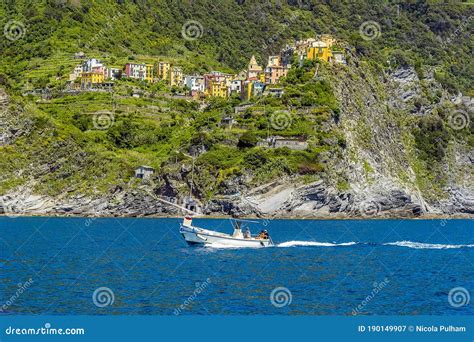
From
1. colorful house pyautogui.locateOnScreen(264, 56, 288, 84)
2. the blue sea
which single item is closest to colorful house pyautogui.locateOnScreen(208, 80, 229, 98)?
colorful house pyautogui.locateOnScreen(264, 56, 288, 84)

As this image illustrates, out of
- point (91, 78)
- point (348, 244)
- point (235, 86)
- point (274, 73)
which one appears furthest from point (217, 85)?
point (348, 244)

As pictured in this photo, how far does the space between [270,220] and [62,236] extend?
1500 inches

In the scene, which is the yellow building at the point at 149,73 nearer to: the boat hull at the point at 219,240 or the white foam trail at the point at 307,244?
the white foam trail at the point at 307,244

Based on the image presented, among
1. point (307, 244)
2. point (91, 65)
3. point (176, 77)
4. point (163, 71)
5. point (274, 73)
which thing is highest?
point (274, 73)

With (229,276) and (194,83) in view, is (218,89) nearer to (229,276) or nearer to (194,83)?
(194,83)

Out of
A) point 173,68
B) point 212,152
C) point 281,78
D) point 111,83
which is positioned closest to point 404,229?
point 212,152

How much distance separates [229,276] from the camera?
4575 centimetres

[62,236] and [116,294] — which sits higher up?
[116,294]

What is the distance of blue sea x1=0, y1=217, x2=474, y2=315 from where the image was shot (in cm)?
3588

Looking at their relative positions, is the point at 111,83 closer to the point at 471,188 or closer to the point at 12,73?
the point at 12,73

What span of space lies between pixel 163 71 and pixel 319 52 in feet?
158

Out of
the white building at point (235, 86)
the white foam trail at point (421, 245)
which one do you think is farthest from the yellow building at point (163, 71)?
the white foam trail at point (421, 245)

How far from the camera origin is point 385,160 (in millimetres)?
129875

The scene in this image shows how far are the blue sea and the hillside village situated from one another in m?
67.8
